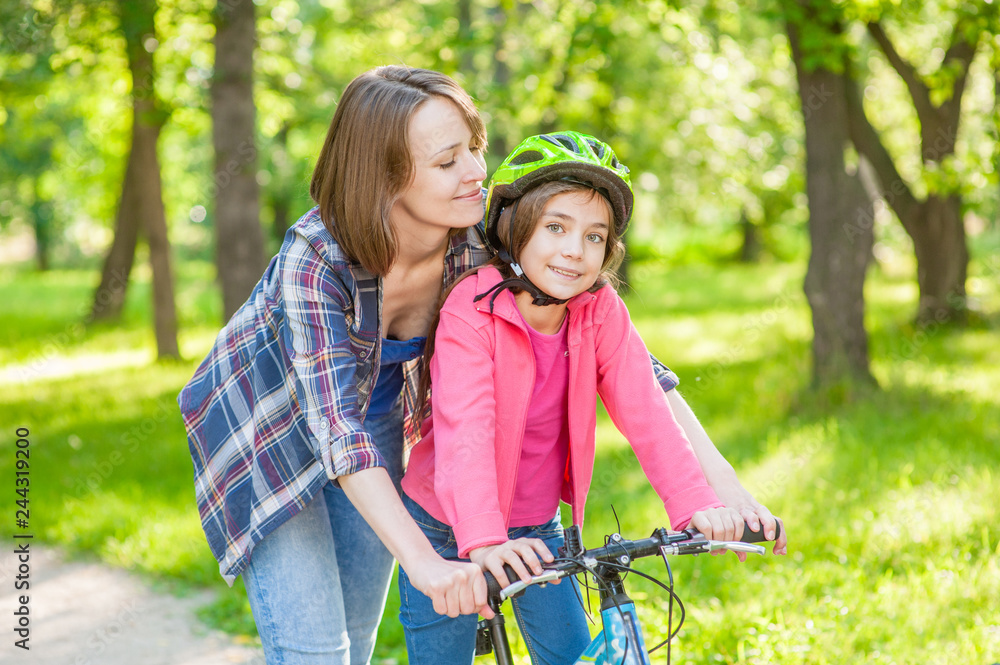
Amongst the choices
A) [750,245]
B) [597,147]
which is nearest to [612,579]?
[597,147]

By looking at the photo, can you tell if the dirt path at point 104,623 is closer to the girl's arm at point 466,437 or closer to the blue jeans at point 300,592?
the blue jeans at point 300,592

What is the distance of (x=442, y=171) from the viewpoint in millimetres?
2248

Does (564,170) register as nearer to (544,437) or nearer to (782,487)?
(544,437)

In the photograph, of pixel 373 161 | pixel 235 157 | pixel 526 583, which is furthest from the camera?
pixel 235 157

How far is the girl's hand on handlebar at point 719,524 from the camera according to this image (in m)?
1.98

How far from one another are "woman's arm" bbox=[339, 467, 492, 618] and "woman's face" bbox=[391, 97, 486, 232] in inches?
26.7

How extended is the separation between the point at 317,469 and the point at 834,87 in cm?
631

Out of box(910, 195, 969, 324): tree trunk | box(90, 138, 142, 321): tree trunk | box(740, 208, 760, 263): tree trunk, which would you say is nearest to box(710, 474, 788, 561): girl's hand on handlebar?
box(910, 195, 969, 324): tree trunk

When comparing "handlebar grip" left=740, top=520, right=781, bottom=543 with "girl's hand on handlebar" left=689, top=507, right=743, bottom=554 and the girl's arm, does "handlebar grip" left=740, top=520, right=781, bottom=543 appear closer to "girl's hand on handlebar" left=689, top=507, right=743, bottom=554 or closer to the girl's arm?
"girl's hand on handlebar" left=689, top=507, right=743, bottom=554

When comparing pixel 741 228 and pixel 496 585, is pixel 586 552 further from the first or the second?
pixel 741 228

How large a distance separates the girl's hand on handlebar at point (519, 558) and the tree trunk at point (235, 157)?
6.82 metres

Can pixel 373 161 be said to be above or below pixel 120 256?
below

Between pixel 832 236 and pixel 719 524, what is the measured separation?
5.94 meters

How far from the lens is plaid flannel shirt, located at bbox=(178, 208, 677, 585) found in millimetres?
2100
